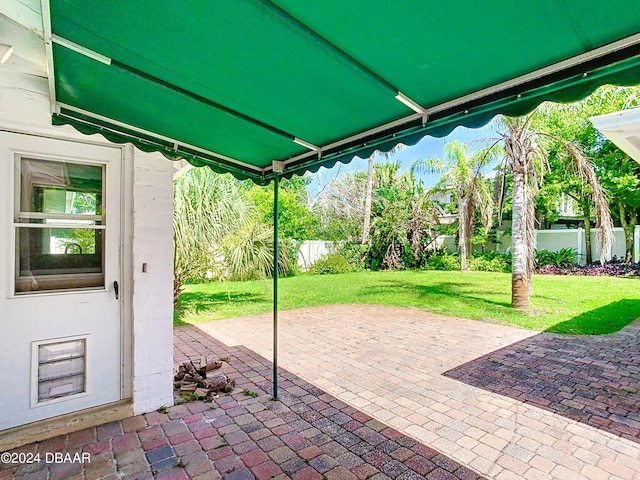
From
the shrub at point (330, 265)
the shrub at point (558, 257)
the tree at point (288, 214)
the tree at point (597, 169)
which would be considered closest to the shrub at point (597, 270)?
the shrub at point (558, 257)

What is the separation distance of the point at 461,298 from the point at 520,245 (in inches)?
88.4

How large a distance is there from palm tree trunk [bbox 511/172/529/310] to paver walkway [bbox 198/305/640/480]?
1.79 meters

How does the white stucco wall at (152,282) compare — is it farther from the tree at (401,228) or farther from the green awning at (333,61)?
the tree at (401,228)

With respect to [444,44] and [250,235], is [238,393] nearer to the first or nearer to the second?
[444,44]

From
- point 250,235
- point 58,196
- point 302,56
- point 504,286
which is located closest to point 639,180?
point 504,286

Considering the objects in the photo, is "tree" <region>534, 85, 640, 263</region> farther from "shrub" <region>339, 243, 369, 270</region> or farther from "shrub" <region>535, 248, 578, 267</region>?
"shrub" <region>339, 243, 369, 270</region>

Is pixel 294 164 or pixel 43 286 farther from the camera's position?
pixel 294 164

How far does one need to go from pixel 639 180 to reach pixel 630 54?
16363 mm

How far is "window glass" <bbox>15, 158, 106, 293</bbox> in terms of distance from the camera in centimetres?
278

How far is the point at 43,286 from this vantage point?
2.82m

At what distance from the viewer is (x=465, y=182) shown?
1399cm

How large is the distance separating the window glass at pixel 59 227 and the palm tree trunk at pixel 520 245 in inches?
305

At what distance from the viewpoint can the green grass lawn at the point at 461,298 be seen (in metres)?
7.02

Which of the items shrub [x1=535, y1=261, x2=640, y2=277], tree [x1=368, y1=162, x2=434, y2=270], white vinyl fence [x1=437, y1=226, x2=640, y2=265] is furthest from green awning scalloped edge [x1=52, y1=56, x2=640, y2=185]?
shrub [x1=535, y1=261, x2=640, y2=277]
